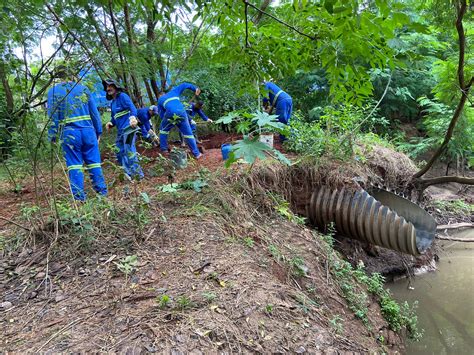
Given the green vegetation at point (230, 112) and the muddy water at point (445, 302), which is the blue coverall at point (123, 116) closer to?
the green vegetation at point (230, 112)

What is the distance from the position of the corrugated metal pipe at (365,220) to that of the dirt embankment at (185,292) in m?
1.13

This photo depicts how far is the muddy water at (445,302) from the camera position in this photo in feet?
12.6

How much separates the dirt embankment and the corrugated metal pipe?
113 centimetres

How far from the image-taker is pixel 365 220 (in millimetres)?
4539

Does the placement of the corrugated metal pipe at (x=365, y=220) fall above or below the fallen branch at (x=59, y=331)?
below

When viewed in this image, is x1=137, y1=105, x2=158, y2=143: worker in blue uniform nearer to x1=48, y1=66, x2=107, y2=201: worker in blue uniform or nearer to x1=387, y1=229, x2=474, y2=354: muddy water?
x1=48, y1=66, x2=107, y2=201: worker in blue uniform

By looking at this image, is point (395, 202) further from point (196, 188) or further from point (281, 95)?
point (196, 188)

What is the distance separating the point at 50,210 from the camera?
10.3 feet

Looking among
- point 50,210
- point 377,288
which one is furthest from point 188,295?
point 377,288

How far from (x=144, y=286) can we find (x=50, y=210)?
129 cm

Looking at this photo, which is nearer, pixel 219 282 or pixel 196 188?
pixel 219 282

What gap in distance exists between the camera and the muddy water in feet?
12.6

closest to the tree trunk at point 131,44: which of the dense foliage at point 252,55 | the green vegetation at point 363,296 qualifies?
the dense foliage at point 252,55

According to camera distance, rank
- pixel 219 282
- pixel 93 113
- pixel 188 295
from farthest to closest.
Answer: pixel 93 113
pixel 219 282
pixel 188 295
